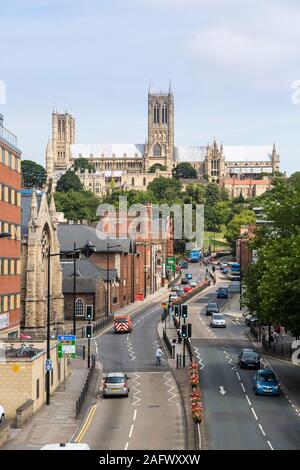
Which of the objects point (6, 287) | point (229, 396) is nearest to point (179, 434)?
point (229, 396)

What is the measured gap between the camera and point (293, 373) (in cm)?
5709

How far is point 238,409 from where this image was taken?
143 ft

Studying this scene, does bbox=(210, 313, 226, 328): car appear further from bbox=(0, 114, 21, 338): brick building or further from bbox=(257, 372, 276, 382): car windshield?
bbox=(257, 372, 276, 382): car windshield

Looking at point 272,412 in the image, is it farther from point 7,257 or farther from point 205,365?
point 7,257

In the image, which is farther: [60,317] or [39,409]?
[60,317]

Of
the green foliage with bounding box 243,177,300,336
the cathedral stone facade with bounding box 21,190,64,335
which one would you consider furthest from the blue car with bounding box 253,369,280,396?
the cathedral stone facade with bounding box 21,190,64,335

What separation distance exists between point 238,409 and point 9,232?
23.6 meters

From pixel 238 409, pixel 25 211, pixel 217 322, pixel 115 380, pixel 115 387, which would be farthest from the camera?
pixel 217 322

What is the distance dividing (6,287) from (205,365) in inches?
539

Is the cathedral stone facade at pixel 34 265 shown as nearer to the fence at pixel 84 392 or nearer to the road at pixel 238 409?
the road at pixel 238 409

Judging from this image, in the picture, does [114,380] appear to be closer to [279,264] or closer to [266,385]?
[266,385]

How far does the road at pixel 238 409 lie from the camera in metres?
35.8

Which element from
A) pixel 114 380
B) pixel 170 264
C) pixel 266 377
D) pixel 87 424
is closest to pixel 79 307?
pixel 114 380
